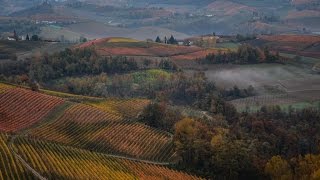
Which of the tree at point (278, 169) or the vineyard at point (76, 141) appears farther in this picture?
the tree at point (278, 169)

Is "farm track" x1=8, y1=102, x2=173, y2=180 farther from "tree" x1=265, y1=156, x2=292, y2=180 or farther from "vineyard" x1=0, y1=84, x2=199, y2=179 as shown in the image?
"tree" x1=265, y1=156, x2=292, y2=180

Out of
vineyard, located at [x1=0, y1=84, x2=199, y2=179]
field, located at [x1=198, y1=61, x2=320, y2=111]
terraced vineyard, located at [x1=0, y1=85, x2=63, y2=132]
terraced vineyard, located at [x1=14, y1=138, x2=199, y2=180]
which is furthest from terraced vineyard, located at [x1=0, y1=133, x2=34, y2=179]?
field, located at [x1=198, y1=61, x2=320, y2=111]

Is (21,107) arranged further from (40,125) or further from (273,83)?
(273,83)

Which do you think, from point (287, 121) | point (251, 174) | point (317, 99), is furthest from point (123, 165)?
point (317, 99)

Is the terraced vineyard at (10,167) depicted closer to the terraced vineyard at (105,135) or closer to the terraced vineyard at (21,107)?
the terraced vineyard at (105,135)

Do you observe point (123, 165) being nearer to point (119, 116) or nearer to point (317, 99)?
point (119, 116)

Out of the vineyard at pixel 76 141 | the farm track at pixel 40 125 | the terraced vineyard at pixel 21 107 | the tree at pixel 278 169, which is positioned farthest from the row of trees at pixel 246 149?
the terraced vineyard at pixel 21 107

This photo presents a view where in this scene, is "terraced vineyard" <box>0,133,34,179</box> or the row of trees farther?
the row of trees

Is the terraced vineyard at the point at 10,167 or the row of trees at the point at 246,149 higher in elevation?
the terraced vineyard at the point at 10,167

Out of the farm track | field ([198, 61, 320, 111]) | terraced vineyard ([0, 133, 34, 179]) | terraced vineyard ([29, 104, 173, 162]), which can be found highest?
terraced vineyard ([0, 133, 34, 179])
